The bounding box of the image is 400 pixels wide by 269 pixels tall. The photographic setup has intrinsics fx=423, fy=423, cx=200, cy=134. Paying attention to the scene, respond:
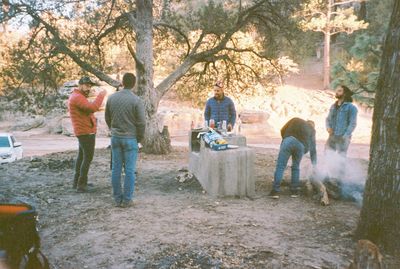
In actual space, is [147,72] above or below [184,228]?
above

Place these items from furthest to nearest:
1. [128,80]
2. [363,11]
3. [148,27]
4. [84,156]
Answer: [363,11] < [148,27] < [84,156] < [128,80]

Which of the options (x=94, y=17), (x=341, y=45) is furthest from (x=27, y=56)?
(x=341, y=45)

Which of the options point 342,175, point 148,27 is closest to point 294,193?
point 342,175

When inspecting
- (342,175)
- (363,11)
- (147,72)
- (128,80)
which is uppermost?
(363,11)

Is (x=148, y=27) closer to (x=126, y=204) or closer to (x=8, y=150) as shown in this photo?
(x=8, y=150)

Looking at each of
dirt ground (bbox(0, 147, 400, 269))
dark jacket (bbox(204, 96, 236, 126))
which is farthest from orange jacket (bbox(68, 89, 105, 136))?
dark jacket (bbox(204, 96, 236, 126))

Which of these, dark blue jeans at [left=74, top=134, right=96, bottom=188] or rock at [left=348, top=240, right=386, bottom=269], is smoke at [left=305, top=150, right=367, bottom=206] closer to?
rock at [left=348, top=240, right=386, bottom=269]

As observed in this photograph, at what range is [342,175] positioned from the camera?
7.57 metres

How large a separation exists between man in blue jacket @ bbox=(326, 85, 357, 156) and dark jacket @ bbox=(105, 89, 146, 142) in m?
3.76

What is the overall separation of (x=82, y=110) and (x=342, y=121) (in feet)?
15.3

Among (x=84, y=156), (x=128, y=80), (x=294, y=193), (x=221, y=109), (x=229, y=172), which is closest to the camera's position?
(x=128, y=80)

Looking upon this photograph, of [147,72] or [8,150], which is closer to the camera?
[147,72]

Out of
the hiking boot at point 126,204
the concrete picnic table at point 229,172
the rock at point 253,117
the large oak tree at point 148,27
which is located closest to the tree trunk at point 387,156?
the concrete picnic table at point 229,172

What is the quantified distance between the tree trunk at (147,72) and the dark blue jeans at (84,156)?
5355 millimetres
